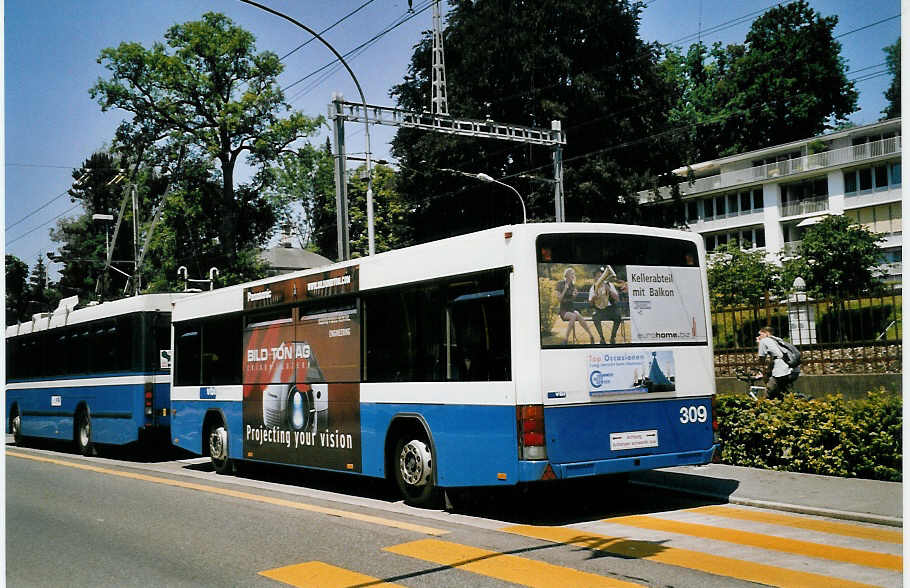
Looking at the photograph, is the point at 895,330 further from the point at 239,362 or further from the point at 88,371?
the point at 88,371

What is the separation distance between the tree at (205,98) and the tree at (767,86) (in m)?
17.4

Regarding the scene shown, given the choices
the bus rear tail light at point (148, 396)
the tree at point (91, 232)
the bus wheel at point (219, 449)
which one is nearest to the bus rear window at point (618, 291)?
the bus wheel at point (219, 449)

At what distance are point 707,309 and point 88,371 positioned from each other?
1368cm

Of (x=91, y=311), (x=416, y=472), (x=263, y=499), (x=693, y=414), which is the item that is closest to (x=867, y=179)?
(x=91, y=311)

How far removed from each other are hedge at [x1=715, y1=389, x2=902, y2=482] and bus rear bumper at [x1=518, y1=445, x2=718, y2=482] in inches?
77.1

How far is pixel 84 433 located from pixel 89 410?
71 centimetres

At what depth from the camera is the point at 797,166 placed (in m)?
62.1

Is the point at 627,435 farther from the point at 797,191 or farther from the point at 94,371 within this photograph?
the point at 797,191

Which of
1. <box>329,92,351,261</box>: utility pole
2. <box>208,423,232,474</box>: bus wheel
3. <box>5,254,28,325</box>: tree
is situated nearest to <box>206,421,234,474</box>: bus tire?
<box>208,423,232,474</box>: bus wheel

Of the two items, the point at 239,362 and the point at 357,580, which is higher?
the point at 239,362

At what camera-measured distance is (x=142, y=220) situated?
44688 millimetres

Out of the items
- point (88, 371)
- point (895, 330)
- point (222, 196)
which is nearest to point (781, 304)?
point (895, 330)

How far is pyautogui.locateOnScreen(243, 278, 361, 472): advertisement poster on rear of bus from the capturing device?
40.2 feet

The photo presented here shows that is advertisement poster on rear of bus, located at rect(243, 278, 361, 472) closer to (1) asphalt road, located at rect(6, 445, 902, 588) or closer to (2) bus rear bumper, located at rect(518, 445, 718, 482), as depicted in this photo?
(1) asphalt road, located at rect(6, 445, 902, 588)
